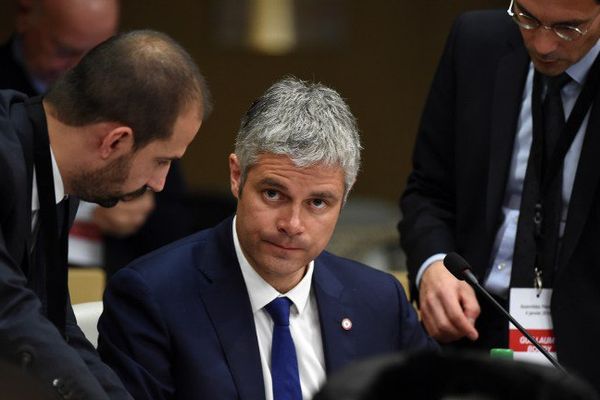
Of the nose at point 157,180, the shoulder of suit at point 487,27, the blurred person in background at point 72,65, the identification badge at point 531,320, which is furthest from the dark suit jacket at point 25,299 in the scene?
the blurred person in background at point 72,65

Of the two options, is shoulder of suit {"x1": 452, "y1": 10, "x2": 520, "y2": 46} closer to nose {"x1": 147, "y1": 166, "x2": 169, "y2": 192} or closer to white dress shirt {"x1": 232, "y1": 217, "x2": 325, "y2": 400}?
white dress shirt {"x1": 232, "y1": 217, "x2": 325, "y2": 400}

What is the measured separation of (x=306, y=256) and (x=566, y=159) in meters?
0.76

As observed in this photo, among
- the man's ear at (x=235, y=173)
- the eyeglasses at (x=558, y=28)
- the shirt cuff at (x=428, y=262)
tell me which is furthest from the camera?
the shirt cuff at (x=428, y=262)

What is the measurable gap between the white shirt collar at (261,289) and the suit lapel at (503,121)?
560mm

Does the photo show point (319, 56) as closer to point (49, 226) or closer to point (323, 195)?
point (323, 195)

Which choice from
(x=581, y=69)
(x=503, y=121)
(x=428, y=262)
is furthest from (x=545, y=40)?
(x=428, y=262)

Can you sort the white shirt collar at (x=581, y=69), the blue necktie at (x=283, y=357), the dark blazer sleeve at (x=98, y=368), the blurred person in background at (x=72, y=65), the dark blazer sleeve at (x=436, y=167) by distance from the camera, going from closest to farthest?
the dark blazer sleeve at (x=98, y=368), the blue necktie at (x=283, y=357), the white shirt collar at (x=581, y=69), the dark blazer sleeve at (x=436, y=167), the blurred person in background at (x=72, y=65)

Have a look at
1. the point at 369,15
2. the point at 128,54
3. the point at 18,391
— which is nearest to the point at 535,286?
the point at 128,54

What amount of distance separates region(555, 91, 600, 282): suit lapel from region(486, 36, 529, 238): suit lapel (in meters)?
0.19

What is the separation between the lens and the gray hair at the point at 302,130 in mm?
2607

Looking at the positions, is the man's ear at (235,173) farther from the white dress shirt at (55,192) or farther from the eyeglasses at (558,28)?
the eyeglasses at (558,28)

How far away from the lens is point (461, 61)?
10.5 feet

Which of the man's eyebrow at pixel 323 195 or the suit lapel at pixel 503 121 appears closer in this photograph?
the man's eyebrow at pixel 323 195

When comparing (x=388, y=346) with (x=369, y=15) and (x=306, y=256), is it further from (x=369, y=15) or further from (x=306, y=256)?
(x=369, y=15)
